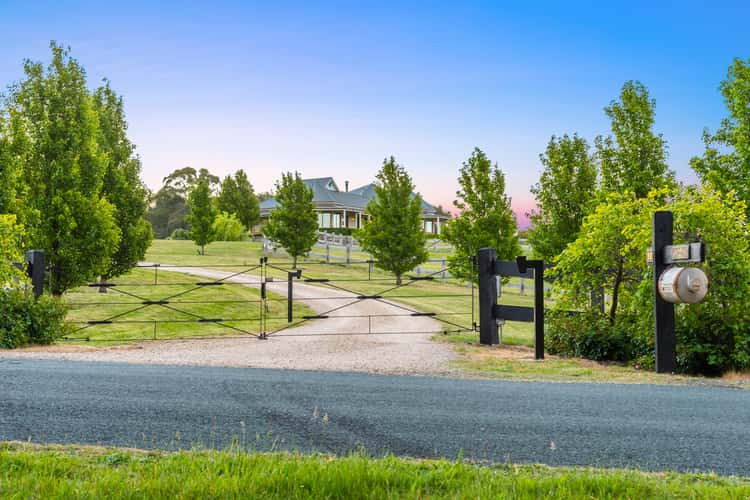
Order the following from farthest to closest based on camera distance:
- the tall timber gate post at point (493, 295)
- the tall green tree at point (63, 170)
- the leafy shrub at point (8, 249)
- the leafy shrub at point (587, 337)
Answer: the tall green tree at point (63, 170), the tall timber gate post at point (493, 295), the leafy shrub at point (8, 249), the leafy shrub at point (587, 337)

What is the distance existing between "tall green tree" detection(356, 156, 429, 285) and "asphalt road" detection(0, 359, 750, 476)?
22.5 m

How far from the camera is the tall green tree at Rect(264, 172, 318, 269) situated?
1371 inches

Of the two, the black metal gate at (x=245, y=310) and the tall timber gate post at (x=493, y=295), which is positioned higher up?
the tall timber gate post at (x=493, y=295)

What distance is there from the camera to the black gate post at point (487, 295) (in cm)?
1180

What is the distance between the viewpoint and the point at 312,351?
11750mm

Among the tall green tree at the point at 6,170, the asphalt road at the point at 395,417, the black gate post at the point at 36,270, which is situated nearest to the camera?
the asphalt road at the point at 395,417

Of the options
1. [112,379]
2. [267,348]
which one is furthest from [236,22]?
[112,379]

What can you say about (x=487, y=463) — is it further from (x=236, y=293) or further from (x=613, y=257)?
(x=236, y=293)

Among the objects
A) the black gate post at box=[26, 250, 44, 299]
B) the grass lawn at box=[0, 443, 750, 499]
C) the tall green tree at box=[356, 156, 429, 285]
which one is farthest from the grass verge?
the tall green tree at box=[356, 156, 429, 285]

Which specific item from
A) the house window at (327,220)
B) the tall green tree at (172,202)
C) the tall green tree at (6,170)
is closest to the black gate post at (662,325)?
the tall green tree at (6,170)

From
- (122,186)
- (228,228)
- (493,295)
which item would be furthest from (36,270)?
(228,228)

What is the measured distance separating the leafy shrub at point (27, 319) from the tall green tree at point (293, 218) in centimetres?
2266

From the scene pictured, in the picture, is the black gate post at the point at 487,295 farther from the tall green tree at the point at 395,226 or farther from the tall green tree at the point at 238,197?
the tall green tree at the point at 238,197

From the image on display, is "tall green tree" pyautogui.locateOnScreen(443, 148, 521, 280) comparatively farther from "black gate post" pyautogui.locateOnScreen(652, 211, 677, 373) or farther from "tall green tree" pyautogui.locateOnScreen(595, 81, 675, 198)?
"black gate post" pyautogui.locateOnScreen(652, 211, 677, 373)
